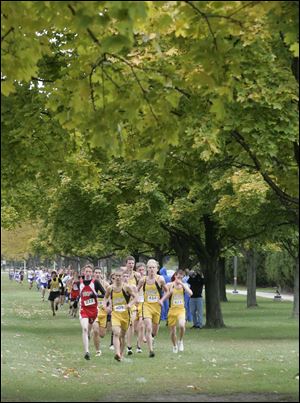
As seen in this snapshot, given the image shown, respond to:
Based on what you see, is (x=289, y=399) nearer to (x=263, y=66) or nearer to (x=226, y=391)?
(x=226, y=391)

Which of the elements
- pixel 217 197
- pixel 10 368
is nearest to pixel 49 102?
pixel 10 368

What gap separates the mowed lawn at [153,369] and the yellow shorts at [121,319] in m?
0.70

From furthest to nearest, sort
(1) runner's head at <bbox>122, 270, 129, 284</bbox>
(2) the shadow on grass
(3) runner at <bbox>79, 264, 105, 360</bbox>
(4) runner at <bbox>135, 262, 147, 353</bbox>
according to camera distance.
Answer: (2) the shadow on grass, (4) runner at <bbox>135, 262, 147, 353</bbox>, (3) runner at <bbox>79, 264, 105, 360</bbox>, (1) runner's head at <bbox>122, 270, 129, 284</bbox>

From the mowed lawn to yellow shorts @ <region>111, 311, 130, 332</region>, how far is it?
2.31 ft

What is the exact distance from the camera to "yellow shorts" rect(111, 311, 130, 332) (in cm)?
1827

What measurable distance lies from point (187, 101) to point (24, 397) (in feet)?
15.6

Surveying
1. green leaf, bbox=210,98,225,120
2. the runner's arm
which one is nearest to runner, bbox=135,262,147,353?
the runner's arm

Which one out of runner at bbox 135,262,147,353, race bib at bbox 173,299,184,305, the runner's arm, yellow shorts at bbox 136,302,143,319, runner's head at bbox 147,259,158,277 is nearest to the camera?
runner's head at bbox 147,259,158,277

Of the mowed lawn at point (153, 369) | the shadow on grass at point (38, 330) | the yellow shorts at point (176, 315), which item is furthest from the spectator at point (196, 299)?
the yellow shorts at point (176, 315)

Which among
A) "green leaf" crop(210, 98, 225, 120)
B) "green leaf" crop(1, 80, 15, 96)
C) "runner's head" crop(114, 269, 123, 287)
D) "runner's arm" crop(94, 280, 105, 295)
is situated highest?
"green leaf" crop(1, 80, 15, 96)

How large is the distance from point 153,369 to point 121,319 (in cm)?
221

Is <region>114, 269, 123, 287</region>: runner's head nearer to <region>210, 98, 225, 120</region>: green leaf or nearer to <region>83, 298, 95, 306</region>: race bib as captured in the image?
<region>83, 298, 95, 306</region>: race bib

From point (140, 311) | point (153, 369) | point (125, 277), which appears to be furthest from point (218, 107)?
point (140, 311)

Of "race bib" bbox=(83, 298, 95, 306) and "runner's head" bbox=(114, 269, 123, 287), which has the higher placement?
"runner's head" bbox=(114, 269, 123, 287)
